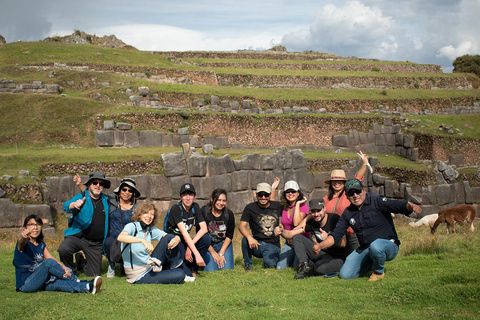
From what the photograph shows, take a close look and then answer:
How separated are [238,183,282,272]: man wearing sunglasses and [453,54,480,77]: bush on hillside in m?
45.1

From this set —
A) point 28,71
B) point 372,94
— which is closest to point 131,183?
point 28,71

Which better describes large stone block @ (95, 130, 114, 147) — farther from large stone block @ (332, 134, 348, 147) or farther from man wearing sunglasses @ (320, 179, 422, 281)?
man wearing sunglasses @ (320, 179, 422, 281)

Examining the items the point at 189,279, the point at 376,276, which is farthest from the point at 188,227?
the point at 376,276

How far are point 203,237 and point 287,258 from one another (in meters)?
1.93

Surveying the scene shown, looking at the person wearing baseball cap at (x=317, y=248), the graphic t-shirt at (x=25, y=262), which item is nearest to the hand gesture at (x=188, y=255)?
the person wearing baseball cap at (x=317, y=248)

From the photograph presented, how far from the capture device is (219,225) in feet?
35.9

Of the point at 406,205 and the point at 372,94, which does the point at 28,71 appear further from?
the point at 406,205

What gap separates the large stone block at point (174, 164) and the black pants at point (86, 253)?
8170 mm

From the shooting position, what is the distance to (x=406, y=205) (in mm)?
8383

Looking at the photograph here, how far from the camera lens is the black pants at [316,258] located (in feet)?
31.3

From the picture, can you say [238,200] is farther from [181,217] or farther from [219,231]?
[181,217]

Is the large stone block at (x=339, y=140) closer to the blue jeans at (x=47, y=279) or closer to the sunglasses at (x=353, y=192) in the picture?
the sunglasses at (x=353, y=192)

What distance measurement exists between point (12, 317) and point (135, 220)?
2807 mm

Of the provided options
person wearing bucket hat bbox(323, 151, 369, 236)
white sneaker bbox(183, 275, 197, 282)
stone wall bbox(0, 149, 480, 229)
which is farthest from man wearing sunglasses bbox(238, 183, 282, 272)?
stone wall bbox(0, 149, 480, 229)
